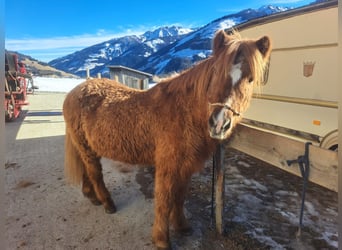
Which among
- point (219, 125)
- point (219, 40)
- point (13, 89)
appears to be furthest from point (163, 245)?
point (13, 89)

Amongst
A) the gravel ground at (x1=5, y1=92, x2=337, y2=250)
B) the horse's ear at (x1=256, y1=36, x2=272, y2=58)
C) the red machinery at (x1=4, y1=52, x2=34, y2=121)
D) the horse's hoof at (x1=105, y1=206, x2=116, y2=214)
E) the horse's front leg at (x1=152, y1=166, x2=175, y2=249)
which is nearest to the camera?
the horse's ear at (x1=256, y1=36, x2=272, y2=58)

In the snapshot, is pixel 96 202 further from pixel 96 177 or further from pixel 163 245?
pixel 163 245

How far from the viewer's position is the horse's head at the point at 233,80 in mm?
1649

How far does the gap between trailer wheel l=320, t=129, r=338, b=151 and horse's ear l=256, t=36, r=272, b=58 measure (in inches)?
87.7

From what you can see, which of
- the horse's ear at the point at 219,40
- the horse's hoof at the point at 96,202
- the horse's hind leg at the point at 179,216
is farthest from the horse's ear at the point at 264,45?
the horse's hoof at the point at 96,202

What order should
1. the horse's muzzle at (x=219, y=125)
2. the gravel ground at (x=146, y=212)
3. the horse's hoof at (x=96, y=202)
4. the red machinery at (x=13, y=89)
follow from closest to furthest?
the horse's muzzle at (x=219, y=125)
the gravel ground at (x=146, y=212)
the horse's hoof at (x=96, y=202)
the red machinery at (x=13, y=89)

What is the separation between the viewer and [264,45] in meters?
1.78

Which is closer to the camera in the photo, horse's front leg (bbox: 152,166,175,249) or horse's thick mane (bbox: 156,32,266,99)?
horse's thick mane (bbox: 156,32,266,99)

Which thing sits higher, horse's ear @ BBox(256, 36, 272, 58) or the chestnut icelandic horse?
horse's ear @ BBox(256, 36, 272, 58)

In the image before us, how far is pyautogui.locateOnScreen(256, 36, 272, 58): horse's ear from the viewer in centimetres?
175

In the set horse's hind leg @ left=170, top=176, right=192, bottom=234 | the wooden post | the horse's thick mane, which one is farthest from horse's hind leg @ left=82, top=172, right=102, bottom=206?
the horse's thick mane

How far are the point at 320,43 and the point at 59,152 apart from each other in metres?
4.97

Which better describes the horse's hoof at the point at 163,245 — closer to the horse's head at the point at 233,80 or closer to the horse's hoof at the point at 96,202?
the horse's hoof at the point at 96,202

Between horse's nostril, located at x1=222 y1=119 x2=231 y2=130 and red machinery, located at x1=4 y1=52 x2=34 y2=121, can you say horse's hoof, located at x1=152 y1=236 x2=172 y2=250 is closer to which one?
horse's nostril, located at x1=222 y1=119 x2=231 y2=130
